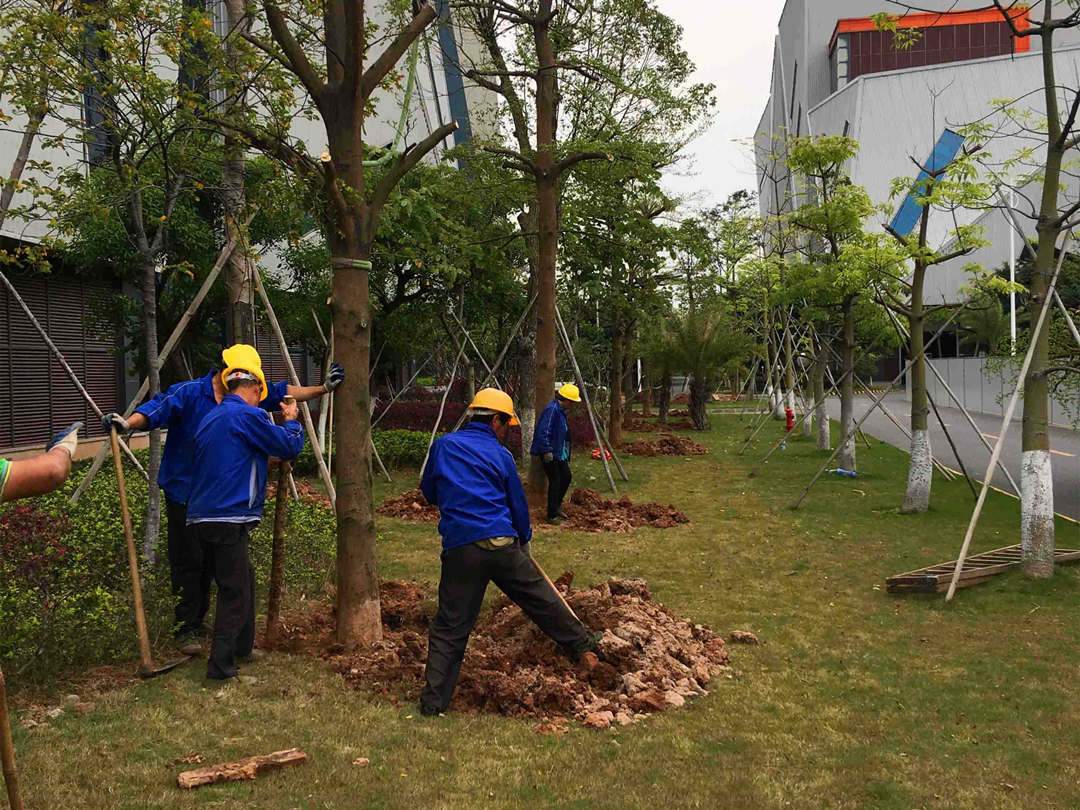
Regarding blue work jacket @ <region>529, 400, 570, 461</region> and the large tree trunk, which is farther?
blue work jacket @ <region>529, 400, 570, 461</region>

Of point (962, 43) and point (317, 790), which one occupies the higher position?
point (962, 43)

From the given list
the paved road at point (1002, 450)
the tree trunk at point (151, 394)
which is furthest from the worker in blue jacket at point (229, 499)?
the paved road at point (1002, 450)

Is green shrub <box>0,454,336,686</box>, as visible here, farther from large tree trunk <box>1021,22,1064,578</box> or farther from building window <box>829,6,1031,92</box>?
building window <box>829,6,1031,92</box>

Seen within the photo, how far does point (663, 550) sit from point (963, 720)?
4801 millimetres

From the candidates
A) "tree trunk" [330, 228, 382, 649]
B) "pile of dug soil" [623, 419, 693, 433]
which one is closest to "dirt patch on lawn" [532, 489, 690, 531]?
"tree trunk" [330, 228, 382, 649]

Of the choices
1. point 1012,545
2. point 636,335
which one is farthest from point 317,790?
point 636,335

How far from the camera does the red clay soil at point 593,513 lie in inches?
438

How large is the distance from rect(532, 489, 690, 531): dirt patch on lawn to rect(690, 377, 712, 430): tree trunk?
15.0 meters

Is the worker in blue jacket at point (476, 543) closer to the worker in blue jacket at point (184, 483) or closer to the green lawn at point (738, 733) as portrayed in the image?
the green lawn at point (738, 733)

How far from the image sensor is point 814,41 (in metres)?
59.1

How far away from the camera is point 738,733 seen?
4.80 m

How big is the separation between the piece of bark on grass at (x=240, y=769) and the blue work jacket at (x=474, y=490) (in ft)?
4.48

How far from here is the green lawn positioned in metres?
3.99

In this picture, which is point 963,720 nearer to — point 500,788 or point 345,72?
point 500,788
